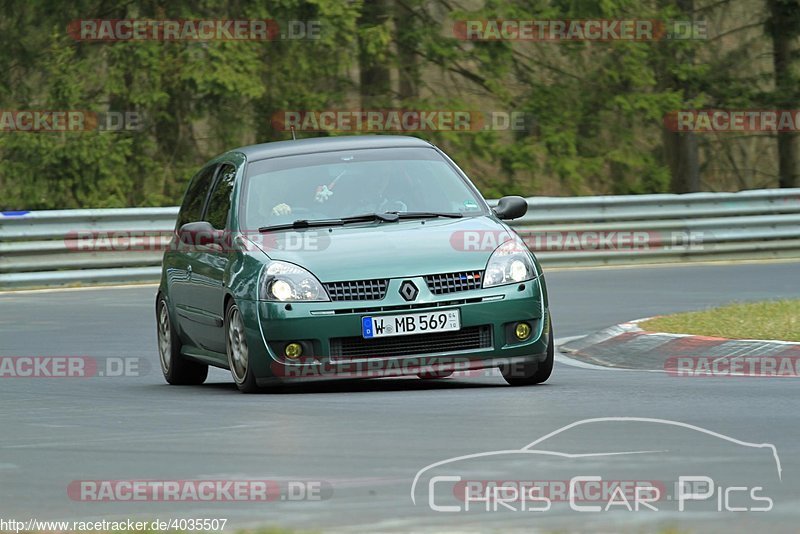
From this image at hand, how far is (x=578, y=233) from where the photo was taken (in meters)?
24.3

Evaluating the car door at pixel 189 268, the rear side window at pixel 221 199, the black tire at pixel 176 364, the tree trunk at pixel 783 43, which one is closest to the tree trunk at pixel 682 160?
the tree trunk at pixel 783 43

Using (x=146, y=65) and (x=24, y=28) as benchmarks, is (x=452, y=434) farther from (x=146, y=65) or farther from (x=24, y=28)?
(x=24, y=28)

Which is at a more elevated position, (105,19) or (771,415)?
(105,19)

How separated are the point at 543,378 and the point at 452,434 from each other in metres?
2.61

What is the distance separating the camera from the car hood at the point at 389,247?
10.4 metres

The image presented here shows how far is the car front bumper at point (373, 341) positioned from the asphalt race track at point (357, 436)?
0.18 metres

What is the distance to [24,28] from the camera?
28703mm

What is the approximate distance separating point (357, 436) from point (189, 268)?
3.83 m

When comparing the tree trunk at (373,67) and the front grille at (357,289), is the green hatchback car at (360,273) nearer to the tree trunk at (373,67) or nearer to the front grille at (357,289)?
the front grille at (357,289)

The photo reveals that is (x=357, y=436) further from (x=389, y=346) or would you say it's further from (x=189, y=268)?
(x=189, y=268)

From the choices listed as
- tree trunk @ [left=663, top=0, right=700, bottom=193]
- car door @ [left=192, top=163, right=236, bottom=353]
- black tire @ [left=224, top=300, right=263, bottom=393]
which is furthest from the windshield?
tree trunk @ [left=663, top=0, right=700, bottom=193]

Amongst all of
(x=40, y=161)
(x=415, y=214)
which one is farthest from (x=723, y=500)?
(x=40, y=161)

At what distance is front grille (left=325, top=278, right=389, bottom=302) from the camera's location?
1035 centimetres

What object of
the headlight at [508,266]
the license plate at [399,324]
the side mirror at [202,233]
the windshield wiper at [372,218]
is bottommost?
the license plate at [399,324]
